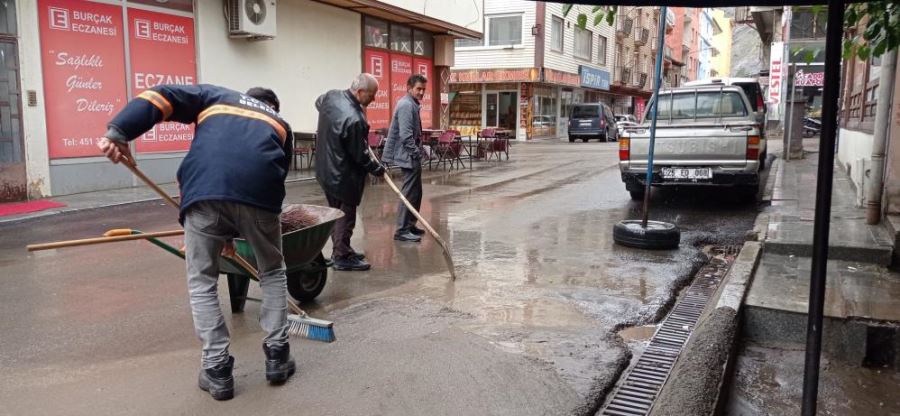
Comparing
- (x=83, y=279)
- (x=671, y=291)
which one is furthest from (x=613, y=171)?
(x=83, y=279)

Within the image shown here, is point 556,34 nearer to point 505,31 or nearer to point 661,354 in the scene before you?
point 505,31

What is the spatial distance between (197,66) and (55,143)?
9.92 feet

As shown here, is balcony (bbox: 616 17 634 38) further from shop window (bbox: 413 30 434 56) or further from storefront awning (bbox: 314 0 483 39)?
shop window (bbox: 413 30 434 56)

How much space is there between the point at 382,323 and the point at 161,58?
918cm

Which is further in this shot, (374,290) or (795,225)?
(795,225)

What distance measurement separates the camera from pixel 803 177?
11898 mm

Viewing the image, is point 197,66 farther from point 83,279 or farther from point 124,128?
point 124,128

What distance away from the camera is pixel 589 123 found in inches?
1217

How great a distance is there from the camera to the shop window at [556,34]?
32603mm

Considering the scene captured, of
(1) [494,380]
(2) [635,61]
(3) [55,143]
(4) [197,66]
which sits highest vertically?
(2) [635,61]

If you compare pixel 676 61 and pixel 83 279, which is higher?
pixel 676 61

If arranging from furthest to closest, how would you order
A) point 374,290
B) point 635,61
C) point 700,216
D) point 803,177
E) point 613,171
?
point 635,61
point 613,171
point 803,177
point 700,216
point 374,290

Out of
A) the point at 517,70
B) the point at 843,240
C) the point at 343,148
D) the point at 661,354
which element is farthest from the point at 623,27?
the point at 661,354

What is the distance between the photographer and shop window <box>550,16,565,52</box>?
3260 cm
